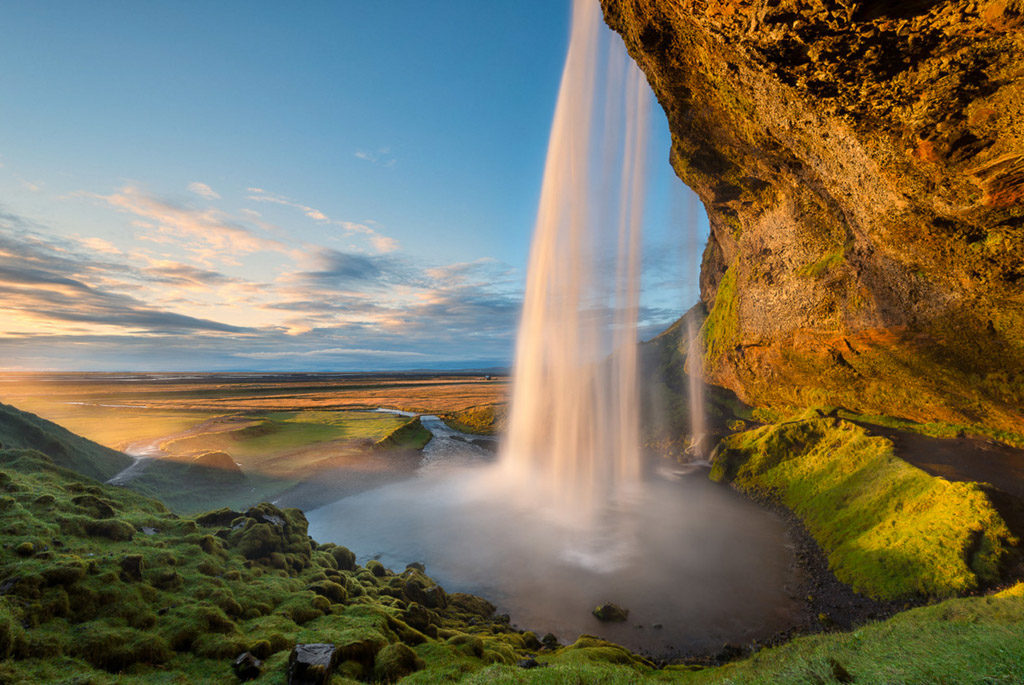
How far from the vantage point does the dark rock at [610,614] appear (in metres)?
15.4

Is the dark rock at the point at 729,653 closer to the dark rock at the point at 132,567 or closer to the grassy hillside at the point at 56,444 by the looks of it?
the dark rock at the point at 132,567

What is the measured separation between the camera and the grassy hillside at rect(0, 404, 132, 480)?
2077 cm

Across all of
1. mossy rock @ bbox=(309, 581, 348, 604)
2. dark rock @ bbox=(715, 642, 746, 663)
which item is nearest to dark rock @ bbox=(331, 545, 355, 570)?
mossy rock @ bbox=(309, 581, 348, 604)

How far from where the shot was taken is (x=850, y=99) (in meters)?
12.3

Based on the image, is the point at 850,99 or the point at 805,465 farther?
the point at 805,465

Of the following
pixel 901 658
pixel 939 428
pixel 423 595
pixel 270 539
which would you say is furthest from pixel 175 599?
pixel 939 428

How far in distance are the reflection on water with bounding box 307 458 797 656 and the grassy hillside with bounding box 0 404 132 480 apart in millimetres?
13654

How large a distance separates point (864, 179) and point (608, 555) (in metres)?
20.9

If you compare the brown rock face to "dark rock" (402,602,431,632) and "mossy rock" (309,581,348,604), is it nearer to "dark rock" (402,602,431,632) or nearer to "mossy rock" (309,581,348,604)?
"dark rock" (402,602,431,632)

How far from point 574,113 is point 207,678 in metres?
38.6

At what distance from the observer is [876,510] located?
19.8 meters

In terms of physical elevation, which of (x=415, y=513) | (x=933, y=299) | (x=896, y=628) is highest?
(x=933, y=299)

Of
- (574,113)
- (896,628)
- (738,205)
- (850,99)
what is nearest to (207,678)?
(896,628)

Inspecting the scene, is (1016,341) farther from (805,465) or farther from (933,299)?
(805,465)
